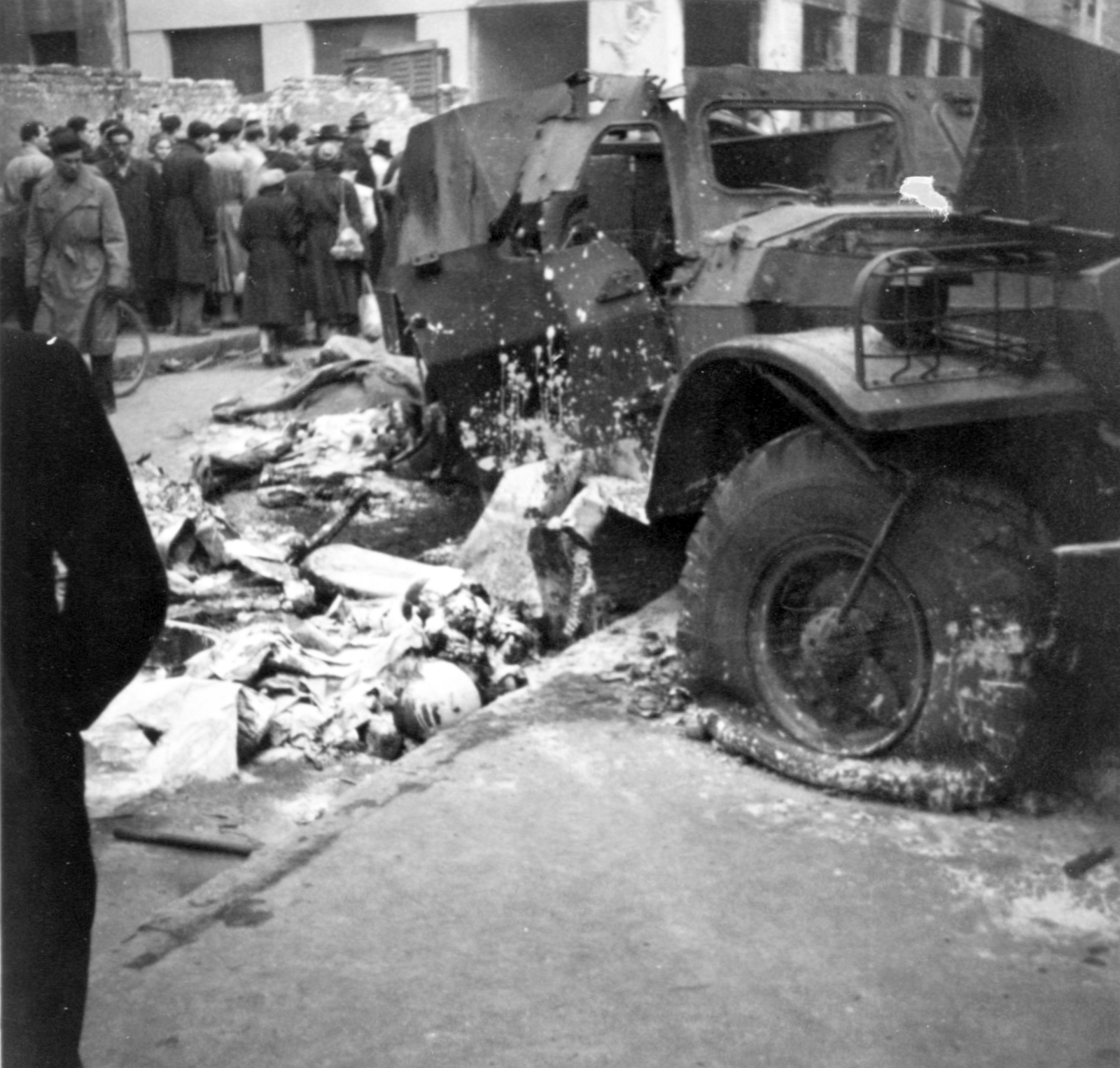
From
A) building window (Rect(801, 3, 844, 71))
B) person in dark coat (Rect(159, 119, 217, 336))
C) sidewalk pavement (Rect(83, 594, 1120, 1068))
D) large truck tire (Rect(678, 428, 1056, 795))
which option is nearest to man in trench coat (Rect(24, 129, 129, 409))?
person in dark coat (Rect(159, 119, 217, 336))

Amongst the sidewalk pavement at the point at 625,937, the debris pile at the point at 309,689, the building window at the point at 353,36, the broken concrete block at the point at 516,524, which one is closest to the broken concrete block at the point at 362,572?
the broken concrete block at the point at 516,524

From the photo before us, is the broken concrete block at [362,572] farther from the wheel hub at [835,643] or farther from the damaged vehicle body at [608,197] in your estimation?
the wheel hub at [835,643]

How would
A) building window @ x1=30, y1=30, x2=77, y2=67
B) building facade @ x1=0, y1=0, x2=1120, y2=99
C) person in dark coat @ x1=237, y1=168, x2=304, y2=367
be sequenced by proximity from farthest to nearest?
person in dark coat @ x1=237, y1=168, x2=304, y2=367 < building facade @ x1=0, y1=0, x2=1120, y2=99 < building window @ x1=30, y1=30, x2=77, y2=67

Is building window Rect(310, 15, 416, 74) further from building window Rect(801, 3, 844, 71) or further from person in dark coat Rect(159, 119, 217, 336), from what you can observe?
building window Rect(801, 3, 844, 71)

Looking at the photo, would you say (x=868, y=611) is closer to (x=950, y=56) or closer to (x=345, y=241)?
(x=950, y=56)

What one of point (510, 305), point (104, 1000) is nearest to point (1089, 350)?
point (104, 1000)

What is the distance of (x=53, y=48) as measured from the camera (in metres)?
2.30

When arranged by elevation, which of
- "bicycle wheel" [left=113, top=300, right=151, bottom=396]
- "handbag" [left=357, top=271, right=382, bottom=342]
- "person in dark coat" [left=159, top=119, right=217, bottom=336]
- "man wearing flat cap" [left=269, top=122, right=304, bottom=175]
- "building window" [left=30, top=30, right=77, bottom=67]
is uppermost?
"building window" [left=30, top=30, right=77, bottom=67]

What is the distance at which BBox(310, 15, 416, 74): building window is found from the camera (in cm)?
286

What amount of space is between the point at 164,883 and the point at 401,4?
177 cm

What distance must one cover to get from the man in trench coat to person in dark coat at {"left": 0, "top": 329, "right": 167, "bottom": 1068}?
47 cm

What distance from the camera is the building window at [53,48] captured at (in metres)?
2.22

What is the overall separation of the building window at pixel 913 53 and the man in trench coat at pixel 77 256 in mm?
2678

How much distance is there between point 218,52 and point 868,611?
1.62 m
